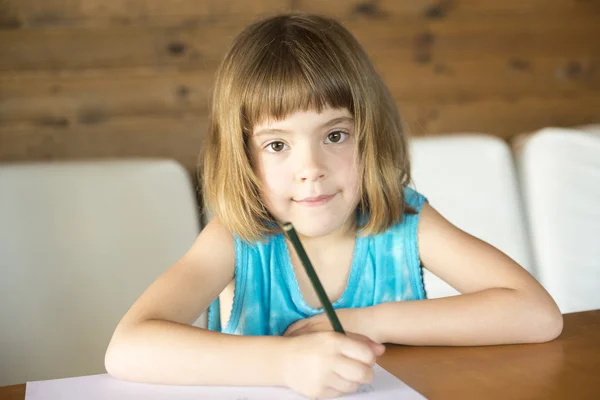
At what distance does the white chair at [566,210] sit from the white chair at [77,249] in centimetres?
88

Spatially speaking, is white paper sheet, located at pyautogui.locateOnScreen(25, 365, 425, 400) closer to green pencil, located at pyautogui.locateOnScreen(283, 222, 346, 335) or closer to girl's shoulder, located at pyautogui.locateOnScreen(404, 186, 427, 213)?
green pencil, located at pyautogui.locateOnScreen(283, 222, 346, 335)

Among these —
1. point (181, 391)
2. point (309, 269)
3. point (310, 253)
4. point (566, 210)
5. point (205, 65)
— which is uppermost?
point (205, 65)

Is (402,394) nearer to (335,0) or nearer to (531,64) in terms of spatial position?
(335,0)

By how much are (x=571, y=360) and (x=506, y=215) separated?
107 centimetres

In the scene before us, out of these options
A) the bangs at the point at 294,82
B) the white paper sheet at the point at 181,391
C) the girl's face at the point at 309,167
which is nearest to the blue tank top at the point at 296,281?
the girl's face at the point at 309,167

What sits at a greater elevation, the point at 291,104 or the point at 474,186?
the point at 474,186

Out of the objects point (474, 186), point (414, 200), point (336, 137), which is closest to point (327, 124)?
point (336, 137)

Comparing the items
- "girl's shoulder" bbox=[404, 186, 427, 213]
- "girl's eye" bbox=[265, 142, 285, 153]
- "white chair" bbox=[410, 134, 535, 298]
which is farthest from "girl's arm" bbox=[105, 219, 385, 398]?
"white chair" bbox=[410, 134, 535, 298]

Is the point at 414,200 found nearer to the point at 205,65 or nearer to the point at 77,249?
the point at 77,249

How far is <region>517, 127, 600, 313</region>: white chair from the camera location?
1.85m

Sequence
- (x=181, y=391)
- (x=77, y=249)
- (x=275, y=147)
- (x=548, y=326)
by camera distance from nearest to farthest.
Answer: (x=181, y=391)
(x=548, y=326)
(x=275, y=147)
(x=77, y=249)

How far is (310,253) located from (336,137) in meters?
0.23

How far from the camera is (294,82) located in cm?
96

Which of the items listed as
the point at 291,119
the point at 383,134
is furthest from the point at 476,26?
the point at 291,119
